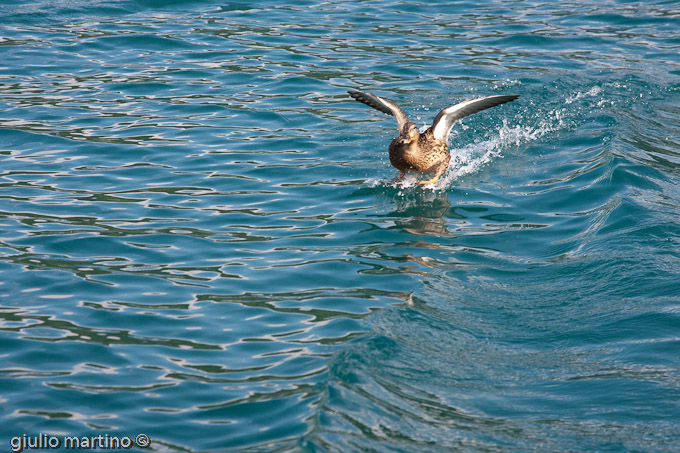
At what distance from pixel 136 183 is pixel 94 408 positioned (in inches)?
158

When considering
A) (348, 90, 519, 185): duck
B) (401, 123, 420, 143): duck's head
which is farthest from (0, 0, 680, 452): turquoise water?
(401, 123, 420, 143): duck's head

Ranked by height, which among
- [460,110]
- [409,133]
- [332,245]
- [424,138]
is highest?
[460,110]

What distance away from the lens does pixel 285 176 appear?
27.4ft

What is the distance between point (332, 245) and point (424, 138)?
2266 mm

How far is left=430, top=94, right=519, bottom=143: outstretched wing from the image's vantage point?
801 centimetres

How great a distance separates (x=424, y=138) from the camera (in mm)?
8414

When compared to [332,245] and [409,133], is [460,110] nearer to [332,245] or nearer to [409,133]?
[409,133]

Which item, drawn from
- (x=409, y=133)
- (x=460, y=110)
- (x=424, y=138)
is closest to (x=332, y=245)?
(x=409, y=133)

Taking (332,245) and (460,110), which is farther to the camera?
(460,110)

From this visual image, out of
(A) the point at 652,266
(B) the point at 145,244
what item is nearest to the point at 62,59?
(B) the point at 145,244

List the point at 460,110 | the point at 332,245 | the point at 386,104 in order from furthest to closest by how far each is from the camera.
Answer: the point at 386,104
the point at 460,110
the point at 332,245

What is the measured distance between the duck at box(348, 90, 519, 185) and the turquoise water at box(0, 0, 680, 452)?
0.29 meters

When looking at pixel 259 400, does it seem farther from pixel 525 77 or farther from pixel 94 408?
pixel 525 77

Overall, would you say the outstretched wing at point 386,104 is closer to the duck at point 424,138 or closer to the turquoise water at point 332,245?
the duck at point 424,138
